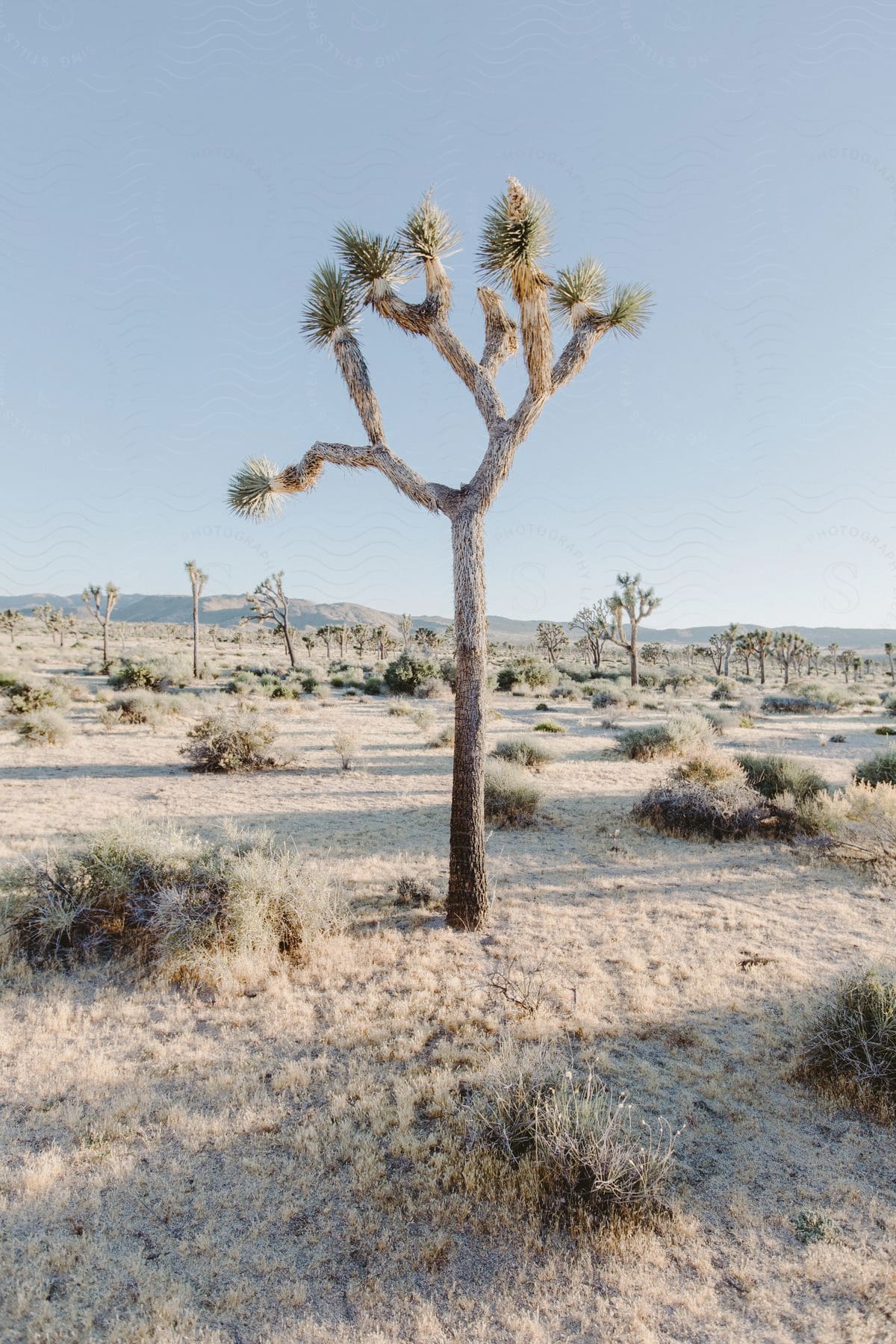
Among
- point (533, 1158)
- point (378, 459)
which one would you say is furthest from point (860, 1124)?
point (378, 459)

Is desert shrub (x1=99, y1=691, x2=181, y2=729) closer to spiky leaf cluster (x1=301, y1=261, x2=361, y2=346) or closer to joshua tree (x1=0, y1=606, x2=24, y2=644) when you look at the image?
spiky leaf cluster (x1=301, y1=261, x2=361, y2=346)

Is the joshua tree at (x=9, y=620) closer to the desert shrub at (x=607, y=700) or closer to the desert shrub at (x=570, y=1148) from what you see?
the desert shrub at (x=607, y=700)

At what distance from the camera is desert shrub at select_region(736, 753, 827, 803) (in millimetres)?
9961

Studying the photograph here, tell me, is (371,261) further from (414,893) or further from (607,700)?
(607,700)

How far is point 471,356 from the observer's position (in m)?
6.20

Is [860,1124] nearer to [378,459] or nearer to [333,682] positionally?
[378,459]

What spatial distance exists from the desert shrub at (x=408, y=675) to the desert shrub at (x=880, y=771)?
19365mm

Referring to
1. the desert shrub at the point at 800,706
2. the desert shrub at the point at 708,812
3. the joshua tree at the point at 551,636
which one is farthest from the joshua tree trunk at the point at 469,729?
the joshua tree at the point at 551,636

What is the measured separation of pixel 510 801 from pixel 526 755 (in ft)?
12.3

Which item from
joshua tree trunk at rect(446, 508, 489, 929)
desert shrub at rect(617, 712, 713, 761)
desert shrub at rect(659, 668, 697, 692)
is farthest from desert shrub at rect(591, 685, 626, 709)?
joshua tree trunk at rect(446, 508, 489, 929)

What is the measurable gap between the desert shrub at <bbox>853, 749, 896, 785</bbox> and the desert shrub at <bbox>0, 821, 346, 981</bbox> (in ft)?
30.3

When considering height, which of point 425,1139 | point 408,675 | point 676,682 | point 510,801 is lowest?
point 425,1139

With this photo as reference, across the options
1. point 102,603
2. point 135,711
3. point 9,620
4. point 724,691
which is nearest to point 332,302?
point 135,711

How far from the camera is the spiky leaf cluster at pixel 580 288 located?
21.9 ft
